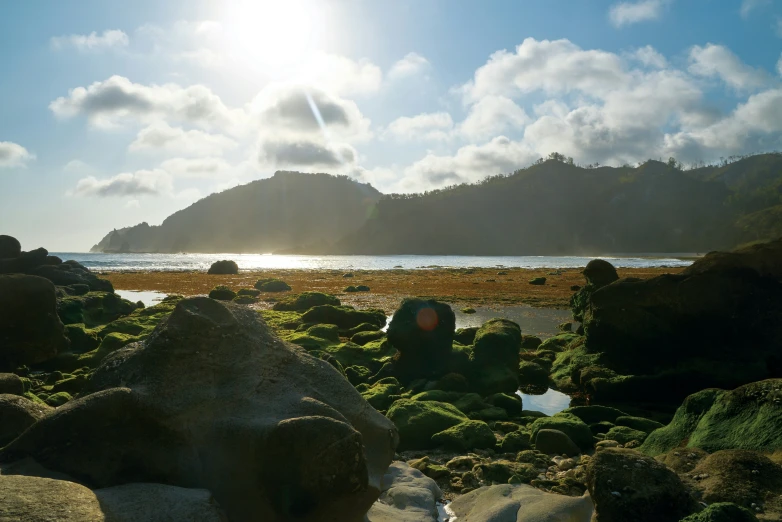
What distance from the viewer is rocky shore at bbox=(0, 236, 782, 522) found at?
5.07m

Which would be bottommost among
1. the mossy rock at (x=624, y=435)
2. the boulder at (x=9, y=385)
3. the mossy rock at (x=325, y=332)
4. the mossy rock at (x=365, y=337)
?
the mossy rock at (x=624, y=435)

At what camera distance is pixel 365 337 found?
2014cm

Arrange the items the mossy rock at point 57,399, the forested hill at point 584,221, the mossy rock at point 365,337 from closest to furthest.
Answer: the mossy rock at point 57,399 → the mossy rock at point 365,337 → the forested hill at point 584,221

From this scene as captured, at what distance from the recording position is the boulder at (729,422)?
750 centimetres

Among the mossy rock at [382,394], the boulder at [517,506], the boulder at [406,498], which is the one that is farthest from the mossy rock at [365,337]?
the boulder at [517,506]

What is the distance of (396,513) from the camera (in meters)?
6.50

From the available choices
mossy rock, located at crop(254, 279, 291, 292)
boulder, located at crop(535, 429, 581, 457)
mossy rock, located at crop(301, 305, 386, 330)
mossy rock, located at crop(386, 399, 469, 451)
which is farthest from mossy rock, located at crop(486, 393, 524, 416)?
mossy rock, located at crop(254, 279, 291, 292)

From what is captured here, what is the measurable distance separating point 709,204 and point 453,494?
661ft

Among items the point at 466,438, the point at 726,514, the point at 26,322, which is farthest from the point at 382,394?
the point at 26,322

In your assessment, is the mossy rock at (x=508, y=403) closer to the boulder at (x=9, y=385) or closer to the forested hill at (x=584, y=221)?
the boulder at (x=9, y=385)

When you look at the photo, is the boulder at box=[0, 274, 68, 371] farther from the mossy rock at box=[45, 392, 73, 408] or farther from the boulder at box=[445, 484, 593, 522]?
the boulder at box=[445, 484, 593, 522]

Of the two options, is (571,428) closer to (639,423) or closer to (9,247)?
(639,423)

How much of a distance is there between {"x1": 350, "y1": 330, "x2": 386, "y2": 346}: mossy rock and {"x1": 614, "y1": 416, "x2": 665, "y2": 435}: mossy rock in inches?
415

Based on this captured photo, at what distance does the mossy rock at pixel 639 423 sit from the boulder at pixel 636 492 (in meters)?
5.03
